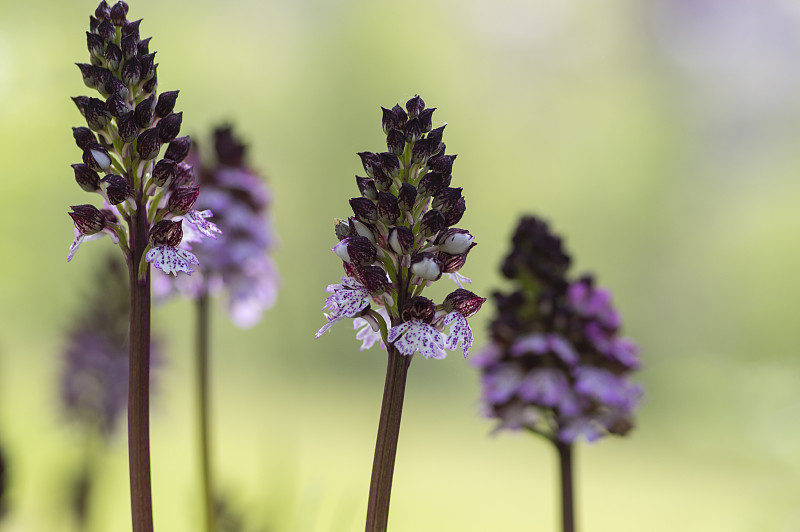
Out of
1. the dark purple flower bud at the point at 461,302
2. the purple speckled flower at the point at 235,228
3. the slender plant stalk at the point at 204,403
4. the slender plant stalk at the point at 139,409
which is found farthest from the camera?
the purple speckled flower at the point at 235,228

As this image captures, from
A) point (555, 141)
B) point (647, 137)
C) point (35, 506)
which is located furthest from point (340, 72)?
point (35, 506)

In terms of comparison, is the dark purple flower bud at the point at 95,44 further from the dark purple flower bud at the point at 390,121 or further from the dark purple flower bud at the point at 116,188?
the dark purple flower bud at the point at 390,121

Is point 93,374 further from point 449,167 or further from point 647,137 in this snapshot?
point 647,137

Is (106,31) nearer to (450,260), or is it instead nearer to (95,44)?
(95,44)

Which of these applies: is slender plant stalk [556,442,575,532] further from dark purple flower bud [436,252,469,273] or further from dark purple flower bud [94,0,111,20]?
dark purple flower bud [94,0,111,20]

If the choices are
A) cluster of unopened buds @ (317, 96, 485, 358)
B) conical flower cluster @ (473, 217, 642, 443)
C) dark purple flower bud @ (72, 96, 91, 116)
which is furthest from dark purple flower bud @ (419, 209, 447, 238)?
conical flower cluster @ (473, 217, 642, 443)

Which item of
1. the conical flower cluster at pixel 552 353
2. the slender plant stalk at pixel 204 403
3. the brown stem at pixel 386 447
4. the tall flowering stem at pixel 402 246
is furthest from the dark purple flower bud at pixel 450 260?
the slender plant stalk at pixel 204 403
